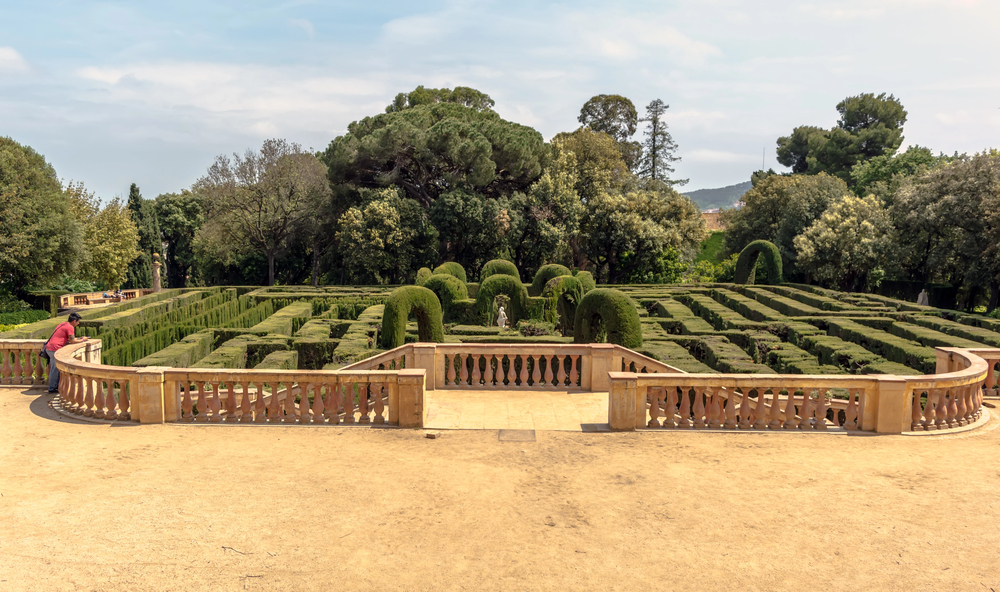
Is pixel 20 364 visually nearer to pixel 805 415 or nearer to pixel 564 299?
pixel 805 415

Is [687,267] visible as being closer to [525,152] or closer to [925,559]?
[525,152]

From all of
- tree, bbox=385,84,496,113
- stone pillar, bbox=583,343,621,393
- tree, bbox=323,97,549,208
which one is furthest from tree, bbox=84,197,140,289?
stone pillar, bbox=583,343,621,393

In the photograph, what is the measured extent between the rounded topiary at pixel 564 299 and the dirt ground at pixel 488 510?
1455 centimetres

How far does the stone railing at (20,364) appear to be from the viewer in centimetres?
1424

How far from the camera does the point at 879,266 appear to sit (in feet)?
149

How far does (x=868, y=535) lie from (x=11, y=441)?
11860mm

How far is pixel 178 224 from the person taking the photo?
68.0m

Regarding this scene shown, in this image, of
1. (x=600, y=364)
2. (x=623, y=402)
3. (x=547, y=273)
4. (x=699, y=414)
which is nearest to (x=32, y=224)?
(x=547, y=273)

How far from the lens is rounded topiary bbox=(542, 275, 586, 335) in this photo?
25.3 m

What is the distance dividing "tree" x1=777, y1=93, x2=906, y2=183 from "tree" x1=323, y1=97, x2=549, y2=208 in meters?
44.7

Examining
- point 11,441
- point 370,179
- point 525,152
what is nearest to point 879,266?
point 525,152

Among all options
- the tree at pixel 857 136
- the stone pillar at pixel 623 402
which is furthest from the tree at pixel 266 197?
the tree at pixel 857 136

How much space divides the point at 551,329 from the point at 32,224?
32018mm

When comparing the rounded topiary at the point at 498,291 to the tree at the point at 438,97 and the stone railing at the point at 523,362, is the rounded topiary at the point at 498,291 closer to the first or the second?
the stone railing at the point at 523,362
